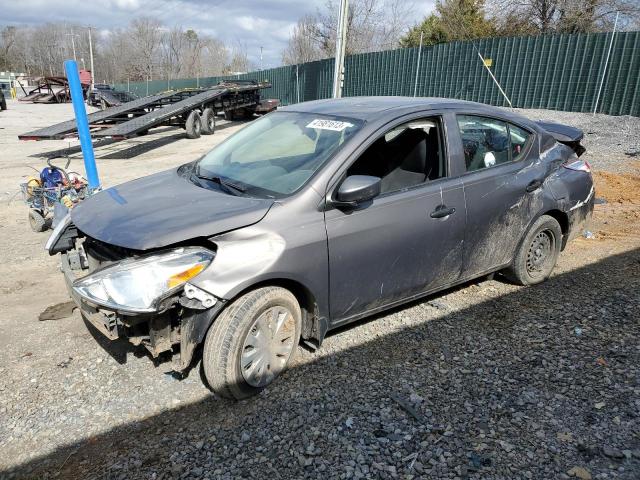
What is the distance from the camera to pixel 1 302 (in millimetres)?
4320

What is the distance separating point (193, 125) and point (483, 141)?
13.4 meters

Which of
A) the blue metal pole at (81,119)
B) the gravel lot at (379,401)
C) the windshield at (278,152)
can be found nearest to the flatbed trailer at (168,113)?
the blue metal pole at (81,119)

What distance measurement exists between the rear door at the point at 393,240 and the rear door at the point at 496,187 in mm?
161

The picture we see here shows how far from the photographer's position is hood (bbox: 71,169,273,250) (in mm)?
2688

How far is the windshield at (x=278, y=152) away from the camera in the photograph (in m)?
3.19

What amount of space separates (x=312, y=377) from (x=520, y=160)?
253 centimetres

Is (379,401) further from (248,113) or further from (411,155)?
(248,113)

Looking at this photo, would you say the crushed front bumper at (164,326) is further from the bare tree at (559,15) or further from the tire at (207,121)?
the bare tree at (559,15)

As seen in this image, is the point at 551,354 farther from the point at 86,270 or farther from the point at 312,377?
the point at 86,270

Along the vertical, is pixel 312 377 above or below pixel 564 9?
below

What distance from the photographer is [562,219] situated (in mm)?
4500

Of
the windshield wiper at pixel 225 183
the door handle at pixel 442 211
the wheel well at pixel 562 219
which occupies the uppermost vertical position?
the windshield wiper at pixel 225 183

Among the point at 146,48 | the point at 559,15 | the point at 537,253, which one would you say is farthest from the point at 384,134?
the point at 146,48

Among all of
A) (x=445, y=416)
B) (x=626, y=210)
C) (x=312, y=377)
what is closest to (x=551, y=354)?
(x=445, y=416)
